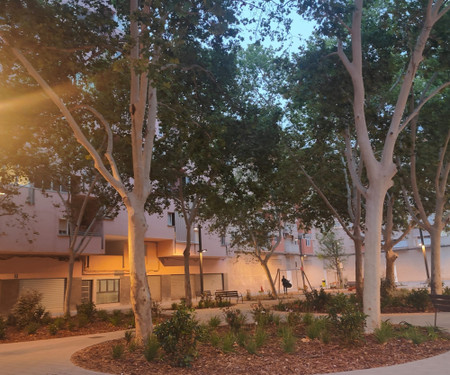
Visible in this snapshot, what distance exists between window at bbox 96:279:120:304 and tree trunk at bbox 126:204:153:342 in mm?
22549

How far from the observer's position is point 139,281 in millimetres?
9828

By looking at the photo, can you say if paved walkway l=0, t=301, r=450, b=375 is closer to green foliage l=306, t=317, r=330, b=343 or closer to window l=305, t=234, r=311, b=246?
green foliage l=306, t=317, r=330, b=343

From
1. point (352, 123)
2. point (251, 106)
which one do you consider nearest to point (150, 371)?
point (251, 106)

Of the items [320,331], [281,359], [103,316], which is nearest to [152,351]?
[281,359]

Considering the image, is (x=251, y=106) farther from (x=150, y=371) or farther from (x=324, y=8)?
(x=150, y=371)

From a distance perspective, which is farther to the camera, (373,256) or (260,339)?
(373,256)

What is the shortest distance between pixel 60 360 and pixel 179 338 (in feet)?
9.64

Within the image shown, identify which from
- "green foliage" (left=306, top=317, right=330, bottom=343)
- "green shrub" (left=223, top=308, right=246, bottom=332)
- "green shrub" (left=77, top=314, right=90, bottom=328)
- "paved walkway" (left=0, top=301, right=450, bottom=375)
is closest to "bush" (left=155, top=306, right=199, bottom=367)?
"paved walkway" (left=0, top=301, right=450, bottom=375)

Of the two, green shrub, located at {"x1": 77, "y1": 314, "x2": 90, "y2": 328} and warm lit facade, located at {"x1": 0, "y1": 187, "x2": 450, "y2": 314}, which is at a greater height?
warm lit facade, located at {"x1": 0, "y1": 187, "x2": 450, "y2": 314}

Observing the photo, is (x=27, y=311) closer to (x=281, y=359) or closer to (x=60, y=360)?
(x=60, y=360)

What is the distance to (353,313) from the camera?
363 inches

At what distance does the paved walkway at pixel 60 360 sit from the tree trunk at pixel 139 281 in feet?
5.32

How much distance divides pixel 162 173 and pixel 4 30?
369 inches

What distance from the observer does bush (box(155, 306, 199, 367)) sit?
796cm
